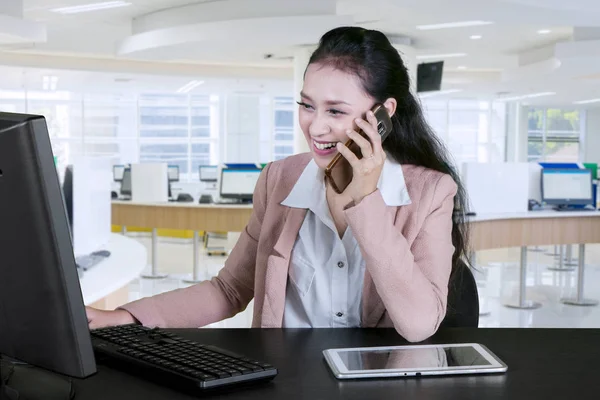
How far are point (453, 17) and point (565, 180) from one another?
2.23 metres

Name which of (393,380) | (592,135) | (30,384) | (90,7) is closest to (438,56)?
(90,7)

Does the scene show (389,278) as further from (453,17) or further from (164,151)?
(164,151)

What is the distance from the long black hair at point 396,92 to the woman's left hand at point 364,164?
32cm

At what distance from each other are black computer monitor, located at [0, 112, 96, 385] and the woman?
642mm

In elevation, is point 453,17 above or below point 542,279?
above

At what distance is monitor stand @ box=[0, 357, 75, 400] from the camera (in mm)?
1089

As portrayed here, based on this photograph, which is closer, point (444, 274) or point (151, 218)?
point (444, 274)

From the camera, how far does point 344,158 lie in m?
1.76

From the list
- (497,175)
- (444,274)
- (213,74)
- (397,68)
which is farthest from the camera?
(213,74)

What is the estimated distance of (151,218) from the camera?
893cm

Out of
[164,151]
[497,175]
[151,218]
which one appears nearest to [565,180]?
[497,175]

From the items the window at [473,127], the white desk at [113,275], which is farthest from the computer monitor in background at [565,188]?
the window at [473,127]

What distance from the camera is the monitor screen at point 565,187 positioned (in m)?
8.41

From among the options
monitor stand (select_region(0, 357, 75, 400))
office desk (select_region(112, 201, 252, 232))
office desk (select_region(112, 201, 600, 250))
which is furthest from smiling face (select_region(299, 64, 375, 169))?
office desk (select_region(112, 201, 252, 232))
